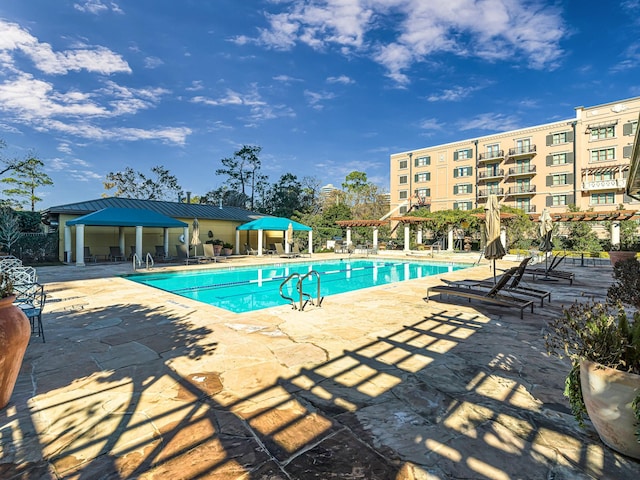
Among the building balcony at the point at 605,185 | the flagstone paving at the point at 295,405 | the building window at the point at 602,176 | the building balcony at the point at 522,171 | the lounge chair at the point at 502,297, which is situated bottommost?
the flagstone paving at the point at 295,405

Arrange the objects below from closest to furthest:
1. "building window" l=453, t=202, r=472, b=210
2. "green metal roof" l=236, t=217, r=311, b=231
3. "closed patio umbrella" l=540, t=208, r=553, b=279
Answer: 1. "closed patio umbrella" l=540, t=208, r=553, b=279
2. "green metal roof" l=236, t=217, r=311, b=231
3. "building window" l=453, t=202, r=472, b=210

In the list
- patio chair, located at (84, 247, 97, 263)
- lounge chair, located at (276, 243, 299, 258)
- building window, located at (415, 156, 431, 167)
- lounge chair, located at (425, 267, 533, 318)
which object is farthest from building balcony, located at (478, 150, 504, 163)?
patio chair, located at (84, 247, 97, 263)

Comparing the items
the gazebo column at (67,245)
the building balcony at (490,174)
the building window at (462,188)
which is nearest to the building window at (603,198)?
the building balcony at (490,174)

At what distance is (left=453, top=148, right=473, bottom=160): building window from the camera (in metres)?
41.5

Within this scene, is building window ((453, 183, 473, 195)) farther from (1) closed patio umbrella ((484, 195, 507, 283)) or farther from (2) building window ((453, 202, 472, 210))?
(1) closed patio umbrella ((484, 195, 507, 283))

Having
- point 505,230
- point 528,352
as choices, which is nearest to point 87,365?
point 528,352

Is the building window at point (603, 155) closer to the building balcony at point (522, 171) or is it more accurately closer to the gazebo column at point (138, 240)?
the building balcony at point (522, 171)

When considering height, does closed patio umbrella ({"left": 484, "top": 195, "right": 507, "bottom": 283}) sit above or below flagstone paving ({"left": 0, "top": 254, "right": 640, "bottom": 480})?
above

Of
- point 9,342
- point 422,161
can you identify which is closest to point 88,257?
point 9,342

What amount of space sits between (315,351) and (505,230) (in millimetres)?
25489

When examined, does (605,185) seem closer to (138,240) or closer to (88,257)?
(138,240)

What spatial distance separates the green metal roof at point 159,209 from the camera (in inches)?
712

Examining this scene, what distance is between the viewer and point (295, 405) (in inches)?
111

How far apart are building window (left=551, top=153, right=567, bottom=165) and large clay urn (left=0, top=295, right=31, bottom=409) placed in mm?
44495
